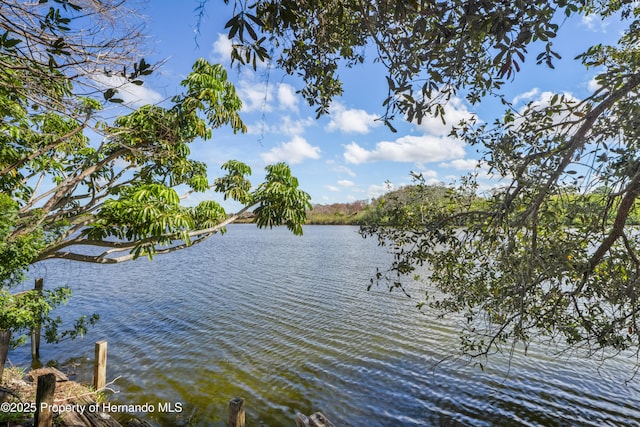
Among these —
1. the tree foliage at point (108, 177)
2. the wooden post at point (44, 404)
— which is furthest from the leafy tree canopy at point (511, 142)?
the wooden post at point (44, 404)

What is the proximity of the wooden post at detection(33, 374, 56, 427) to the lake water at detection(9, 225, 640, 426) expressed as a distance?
2.17 metres

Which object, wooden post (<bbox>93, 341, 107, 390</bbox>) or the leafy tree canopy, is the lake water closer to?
wooden post (<bbox>93, 341, 107, 390</bbox>)

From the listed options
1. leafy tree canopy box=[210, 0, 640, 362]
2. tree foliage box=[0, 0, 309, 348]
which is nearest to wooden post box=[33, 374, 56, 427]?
tree foliage box=[0, 0, 309, 348]

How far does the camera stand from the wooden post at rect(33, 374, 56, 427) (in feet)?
14.3

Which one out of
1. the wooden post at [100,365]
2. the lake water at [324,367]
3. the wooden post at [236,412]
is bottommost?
the lake water at [324,367]

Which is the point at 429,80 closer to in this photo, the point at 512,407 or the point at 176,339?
the point at 512,407

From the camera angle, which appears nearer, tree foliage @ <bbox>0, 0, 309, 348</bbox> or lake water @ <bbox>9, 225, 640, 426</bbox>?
tree foliage @ <bbox>0, 0, 309, 348</bbox>

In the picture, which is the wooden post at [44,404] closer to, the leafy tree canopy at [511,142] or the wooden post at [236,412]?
the wooden post at [236,412]

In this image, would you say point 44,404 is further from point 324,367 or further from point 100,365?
point 324,367

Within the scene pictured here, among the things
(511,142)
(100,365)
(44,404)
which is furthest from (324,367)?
(511,142)

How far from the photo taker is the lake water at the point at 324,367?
6684 millimetres

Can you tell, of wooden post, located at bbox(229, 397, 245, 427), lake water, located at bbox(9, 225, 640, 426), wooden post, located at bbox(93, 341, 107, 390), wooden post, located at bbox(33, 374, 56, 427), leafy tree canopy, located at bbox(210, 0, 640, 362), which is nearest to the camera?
leafy tree canopy, located at bbox(210, 0, 640, 362)

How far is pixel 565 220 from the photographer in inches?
125

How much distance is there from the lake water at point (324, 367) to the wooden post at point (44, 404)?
2167 millimetres
